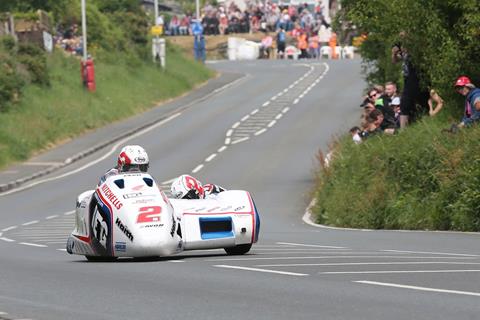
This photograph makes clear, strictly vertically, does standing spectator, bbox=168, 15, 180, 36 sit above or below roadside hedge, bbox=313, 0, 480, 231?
below

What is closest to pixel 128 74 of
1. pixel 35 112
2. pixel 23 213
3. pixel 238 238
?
pixel 35 112

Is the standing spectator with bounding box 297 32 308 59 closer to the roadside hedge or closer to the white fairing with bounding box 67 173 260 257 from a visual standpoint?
the roadside hedge

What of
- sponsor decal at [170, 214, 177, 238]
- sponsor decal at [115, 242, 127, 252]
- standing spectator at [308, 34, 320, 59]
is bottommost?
standing spectator at [308, 34, 320, 59]

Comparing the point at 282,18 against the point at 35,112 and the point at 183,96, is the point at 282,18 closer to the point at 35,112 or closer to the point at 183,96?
the point at 183,96

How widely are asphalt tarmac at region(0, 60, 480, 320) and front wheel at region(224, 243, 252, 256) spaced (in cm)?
16

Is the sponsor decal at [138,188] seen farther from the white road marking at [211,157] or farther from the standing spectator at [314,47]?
the standing spectator at [314,47]

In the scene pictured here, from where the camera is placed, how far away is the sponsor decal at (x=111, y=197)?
16234 mm

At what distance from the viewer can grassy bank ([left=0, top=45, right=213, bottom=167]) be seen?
52.0m

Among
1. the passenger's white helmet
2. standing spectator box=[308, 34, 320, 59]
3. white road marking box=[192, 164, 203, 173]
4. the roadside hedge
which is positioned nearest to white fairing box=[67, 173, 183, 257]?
the passenger's white helmet

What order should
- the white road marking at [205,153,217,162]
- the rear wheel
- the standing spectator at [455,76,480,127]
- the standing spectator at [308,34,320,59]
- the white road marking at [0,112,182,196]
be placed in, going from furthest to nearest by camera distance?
1. the standing spectator at [308,34,320,59]
2. the white road marking at [205,153,217,162]
3. the white road marking at [0,112,182,196]
4. the standing spectator at [455,76,480,127]
5. the rear wheel

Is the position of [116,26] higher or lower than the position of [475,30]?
lower

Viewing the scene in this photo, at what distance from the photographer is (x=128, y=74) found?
227 feet

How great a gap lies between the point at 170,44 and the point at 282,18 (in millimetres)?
13473

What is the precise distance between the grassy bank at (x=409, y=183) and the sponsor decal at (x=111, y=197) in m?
6.73
